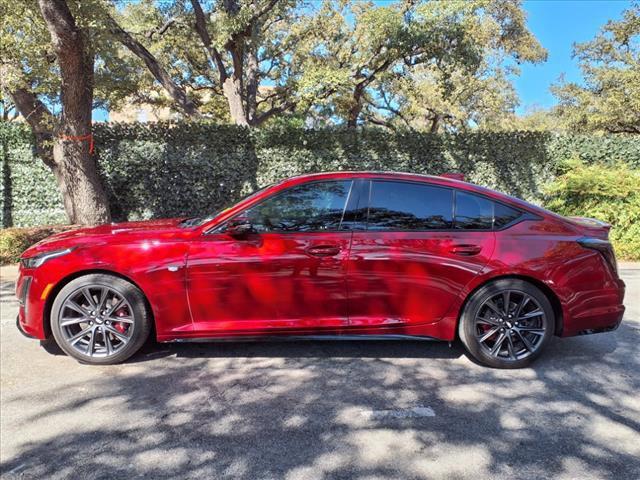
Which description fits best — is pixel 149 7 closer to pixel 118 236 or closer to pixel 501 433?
pixel 118 236

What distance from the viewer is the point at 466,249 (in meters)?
3.82

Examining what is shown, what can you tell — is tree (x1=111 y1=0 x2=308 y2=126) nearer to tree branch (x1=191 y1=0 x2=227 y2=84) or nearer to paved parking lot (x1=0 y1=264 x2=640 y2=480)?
tree branch (x1=191 y1=0 x2=227 y2=84)

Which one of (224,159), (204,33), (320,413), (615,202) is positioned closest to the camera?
(320,413)

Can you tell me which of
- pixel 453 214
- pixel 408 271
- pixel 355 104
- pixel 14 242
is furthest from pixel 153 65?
pixel 408 271

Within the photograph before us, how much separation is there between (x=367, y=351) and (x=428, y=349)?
22.2 inches

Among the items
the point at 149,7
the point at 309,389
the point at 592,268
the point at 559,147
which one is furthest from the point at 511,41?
the point at 309,389

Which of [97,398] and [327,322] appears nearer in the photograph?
[97,398]

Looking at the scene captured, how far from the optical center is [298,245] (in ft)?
12.4

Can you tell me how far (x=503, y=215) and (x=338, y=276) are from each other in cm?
149

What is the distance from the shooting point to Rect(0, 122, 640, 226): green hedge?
10.9m

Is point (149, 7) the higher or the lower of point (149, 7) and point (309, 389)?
the higher

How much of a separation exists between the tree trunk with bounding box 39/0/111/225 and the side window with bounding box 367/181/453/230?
270 inches

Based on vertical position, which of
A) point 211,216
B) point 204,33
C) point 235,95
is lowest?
point 211,216

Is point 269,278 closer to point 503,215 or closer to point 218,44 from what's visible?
point 503,215
